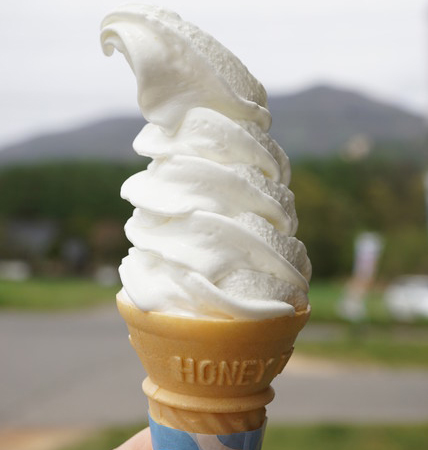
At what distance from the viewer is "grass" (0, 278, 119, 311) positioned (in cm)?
1561

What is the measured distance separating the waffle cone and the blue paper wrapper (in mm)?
17

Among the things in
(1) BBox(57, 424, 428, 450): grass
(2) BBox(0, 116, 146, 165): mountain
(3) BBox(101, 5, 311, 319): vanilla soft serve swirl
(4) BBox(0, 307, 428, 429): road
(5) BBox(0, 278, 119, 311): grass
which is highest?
(2) BBox(0, 116, 146, 165): mountain

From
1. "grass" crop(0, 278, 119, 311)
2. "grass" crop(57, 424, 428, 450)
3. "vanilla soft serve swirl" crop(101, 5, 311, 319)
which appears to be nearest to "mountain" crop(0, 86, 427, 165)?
"grass" crop(0, 278, 119, 311)

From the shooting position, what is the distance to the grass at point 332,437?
19.6 ft

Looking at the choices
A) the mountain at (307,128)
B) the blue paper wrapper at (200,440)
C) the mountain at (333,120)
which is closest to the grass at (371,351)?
the blue paper wrapper at (200,440)

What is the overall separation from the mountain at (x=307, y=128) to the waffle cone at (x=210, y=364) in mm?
27298

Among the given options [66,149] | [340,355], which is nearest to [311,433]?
[340,355]

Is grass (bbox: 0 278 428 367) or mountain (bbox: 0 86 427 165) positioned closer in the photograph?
grass (bbox: 0 278 428 367)

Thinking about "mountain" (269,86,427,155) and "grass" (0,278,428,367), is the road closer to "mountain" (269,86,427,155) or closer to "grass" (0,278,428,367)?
"grass" (0,278,428,367)

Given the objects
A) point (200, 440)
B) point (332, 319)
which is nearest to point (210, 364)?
point (200, 440)

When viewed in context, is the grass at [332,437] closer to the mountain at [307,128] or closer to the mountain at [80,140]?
the mountain at [307,128]

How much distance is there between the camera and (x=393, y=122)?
102ft

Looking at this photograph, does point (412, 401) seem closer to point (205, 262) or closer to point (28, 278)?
point (205, 262)

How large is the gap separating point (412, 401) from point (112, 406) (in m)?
3.57
